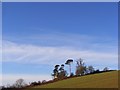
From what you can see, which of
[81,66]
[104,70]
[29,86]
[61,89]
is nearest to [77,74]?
[81,66]

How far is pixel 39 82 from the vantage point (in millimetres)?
55719

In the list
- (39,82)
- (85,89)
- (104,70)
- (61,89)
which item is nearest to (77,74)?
(104,70)

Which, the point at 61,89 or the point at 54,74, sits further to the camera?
the point at 54,74

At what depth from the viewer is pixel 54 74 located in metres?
73.4

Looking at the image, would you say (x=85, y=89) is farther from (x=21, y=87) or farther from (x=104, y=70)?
(x=104, y=70)

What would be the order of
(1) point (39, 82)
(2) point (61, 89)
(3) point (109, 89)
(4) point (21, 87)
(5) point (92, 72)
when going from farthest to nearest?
(5) point (92, 72)
(1) point (39, 82)
(4) point (21, 87)
(2) point (61, 89)
(3) point (109, 89)

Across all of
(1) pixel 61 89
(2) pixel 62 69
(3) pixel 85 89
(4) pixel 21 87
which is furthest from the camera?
(2) pixel 62 69

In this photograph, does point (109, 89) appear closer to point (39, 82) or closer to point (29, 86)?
point (29, 86)

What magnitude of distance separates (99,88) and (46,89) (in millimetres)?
11292

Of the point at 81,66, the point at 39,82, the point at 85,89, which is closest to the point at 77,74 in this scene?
the point at 81,66

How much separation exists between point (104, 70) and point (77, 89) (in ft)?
69.5

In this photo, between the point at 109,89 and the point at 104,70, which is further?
the point at 104,70

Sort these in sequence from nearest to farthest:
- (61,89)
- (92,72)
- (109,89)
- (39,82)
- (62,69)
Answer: (109,89), (61,89), (39,82), (92,72), (62,69)

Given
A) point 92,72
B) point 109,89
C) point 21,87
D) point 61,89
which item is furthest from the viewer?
point 92,72
